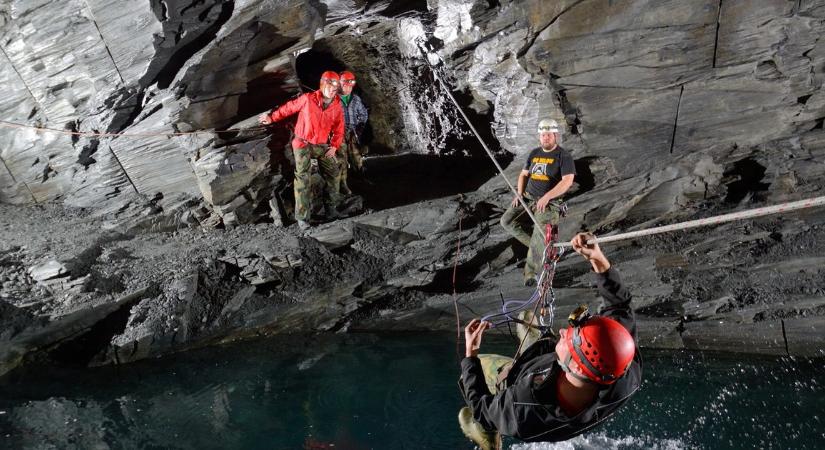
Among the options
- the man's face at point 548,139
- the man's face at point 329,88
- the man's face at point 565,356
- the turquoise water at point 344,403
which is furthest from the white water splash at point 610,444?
the man's face at point 329,88

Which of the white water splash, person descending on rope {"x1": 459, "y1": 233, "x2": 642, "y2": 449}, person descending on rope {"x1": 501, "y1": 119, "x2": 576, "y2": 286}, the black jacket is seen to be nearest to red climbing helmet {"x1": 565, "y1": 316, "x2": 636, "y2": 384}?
person descending on rope {"x1": 459, "y1": 233, "x2": 642, "y2": 449}

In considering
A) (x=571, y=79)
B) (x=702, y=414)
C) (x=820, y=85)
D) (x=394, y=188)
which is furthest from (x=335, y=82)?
(x=820, y=85)

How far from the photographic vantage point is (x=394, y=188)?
9.69 m

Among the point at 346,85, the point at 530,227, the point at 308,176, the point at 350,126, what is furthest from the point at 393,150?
the point at 530,227

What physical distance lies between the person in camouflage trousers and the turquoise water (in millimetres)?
3234

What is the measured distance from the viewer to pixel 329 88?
752cm

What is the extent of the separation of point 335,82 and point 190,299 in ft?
→ 12.9

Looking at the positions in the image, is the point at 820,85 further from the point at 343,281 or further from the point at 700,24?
the point at 343,281

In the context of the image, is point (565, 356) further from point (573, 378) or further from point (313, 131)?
point (313, 131)

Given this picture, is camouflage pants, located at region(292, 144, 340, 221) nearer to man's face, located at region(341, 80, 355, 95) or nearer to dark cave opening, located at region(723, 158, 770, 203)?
man's face, located at region(341, 80, 355, 95)

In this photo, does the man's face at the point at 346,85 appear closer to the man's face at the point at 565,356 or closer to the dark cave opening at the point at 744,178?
the dark cave opening at the point at 744,178

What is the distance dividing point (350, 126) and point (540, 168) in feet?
16.6

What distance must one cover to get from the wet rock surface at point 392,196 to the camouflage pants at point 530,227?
0.64 metres

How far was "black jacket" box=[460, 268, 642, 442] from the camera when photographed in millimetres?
3168
